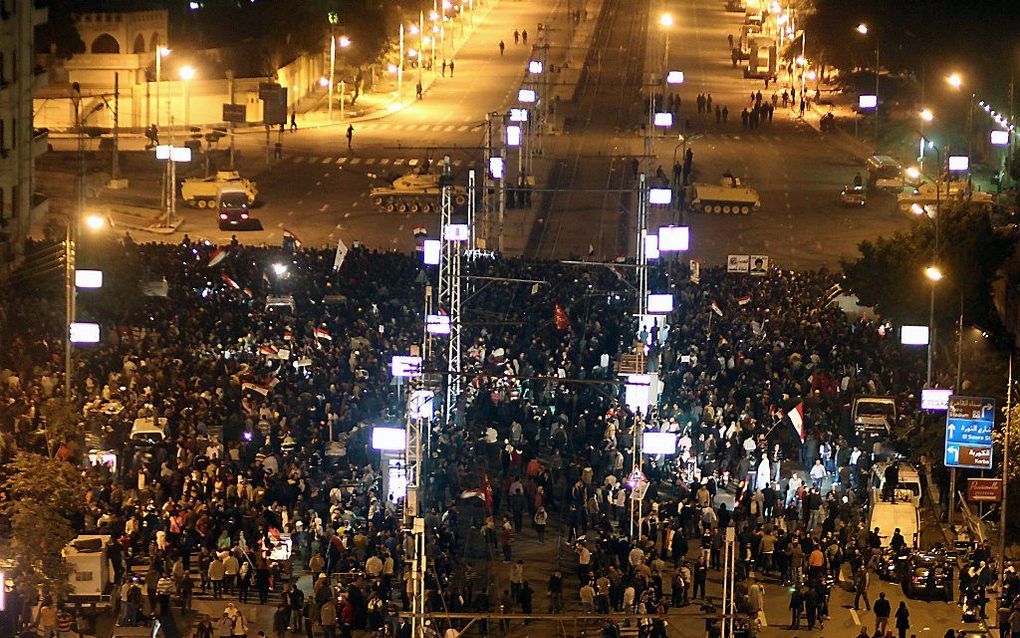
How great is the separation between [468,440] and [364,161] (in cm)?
4570

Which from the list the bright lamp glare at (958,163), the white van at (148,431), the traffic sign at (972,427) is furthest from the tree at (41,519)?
the bright lamp glare at (958,163)

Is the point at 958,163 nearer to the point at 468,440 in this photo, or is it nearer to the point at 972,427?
the point at 468,440

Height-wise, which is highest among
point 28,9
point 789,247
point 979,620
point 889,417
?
point 28,9

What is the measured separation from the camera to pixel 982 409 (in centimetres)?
4175

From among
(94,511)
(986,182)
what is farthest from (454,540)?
(986,182)

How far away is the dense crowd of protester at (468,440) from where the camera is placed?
125ft

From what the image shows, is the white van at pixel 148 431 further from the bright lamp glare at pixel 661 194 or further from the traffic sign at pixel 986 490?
the bright lamp glare at pixel 661 194

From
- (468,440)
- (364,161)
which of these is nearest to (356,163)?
(364,161)

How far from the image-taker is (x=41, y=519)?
36.3 meters

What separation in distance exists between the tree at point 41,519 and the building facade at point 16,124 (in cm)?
2719

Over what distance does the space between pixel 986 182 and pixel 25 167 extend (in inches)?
1454

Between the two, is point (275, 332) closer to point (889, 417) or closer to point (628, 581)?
point (889, 417)

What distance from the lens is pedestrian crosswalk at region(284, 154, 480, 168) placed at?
89.1m

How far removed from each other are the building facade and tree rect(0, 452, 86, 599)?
27.2m
